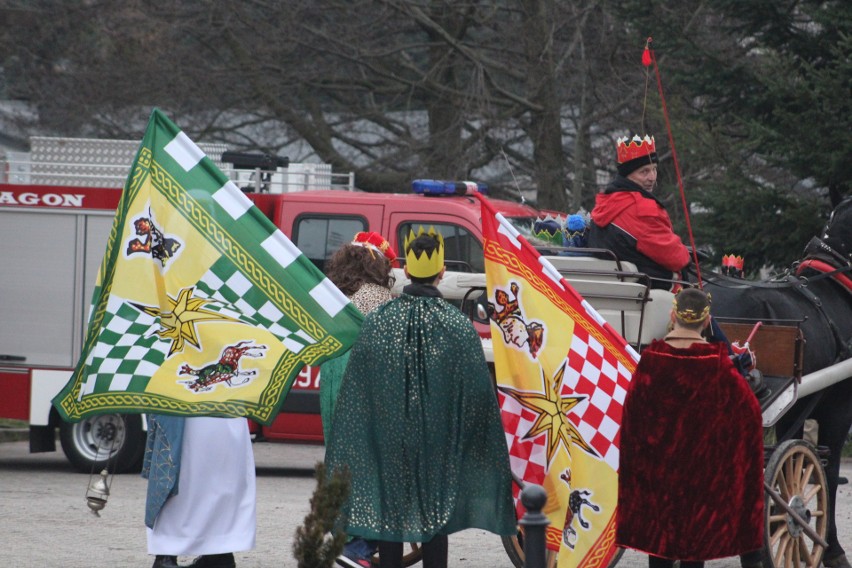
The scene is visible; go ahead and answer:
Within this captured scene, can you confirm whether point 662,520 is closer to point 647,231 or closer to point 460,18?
point 647,231

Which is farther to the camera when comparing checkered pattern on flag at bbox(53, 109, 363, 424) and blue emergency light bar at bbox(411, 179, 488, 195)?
blue emergency light bar at bbox(411, 179, 488, 195)

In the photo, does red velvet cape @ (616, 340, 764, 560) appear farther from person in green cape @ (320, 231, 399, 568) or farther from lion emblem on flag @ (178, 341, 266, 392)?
lion emblem on flag @ (178, 341, 266, 392)

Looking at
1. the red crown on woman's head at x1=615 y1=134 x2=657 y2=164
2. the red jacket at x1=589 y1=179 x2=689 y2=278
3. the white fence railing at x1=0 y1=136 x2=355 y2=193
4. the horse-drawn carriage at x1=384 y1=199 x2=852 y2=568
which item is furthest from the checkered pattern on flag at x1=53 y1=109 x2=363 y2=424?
the white fence railing at x1=0 y1=136 x2=355 y2=193

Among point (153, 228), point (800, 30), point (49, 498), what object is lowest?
point (49, 498)

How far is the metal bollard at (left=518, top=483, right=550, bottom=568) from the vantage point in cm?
483

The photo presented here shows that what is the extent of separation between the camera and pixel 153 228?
6.12m

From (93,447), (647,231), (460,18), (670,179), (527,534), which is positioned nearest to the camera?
(527,534)

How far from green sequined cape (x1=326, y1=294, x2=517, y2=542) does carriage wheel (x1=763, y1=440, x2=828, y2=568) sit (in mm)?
1724

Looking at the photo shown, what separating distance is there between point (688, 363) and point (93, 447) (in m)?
7.54

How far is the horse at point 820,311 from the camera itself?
25.7 feet

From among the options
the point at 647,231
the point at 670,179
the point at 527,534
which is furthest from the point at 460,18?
the point at 527,534

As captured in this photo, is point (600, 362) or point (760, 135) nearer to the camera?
point (600, 362)

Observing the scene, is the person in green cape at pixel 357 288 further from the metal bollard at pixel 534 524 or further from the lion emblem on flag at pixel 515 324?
the metal bollard at pixel 534 524

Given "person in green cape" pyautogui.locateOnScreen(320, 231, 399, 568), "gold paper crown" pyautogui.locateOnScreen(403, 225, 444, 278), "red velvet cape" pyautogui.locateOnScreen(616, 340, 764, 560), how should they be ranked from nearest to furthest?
"red velvet cape" pyautogui.locateOnScreen(616, 340, 764, 560)
"gold paper crown" pyautogui.locateOnScreen(403, 225, 444, 278)
"person in green cape" pyautogui.locateOnScreen(320, 231, 399, 568)
